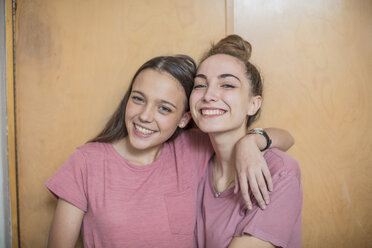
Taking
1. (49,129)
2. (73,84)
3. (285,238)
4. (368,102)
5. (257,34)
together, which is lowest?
(285,238)

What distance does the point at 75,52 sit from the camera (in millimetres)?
1433

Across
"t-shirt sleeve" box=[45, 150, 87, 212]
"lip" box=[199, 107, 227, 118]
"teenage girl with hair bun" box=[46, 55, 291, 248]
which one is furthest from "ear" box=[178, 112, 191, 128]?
"t-shirt sleeve" box=[45, 150, 87, 212]

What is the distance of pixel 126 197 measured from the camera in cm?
115

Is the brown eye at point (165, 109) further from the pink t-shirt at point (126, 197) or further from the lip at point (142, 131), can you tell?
the pink t-shirt at point (126, 197)

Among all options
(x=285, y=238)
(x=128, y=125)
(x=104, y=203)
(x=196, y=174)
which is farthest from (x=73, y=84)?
(x=285, y=238)

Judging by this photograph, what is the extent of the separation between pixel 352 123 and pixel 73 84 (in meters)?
1.57

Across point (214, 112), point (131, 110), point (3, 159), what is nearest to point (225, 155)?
point (214, 112)

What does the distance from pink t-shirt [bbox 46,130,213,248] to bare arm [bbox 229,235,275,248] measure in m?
0.28

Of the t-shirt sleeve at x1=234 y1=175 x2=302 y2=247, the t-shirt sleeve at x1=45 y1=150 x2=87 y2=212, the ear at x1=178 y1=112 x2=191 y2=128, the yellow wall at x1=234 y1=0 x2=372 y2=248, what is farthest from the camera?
the yellow wall at x1=234 y1=0 x2=372 y2=248

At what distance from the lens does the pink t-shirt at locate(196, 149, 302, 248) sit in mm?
964

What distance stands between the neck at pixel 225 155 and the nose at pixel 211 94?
16cm

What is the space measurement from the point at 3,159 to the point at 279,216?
1321mm

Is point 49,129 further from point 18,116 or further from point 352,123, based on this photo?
point 352,123

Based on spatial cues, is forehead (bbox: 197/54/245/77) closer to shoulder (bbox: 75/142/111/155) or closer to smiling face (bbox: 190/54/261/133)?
smiling face (bbox: 190/54/261/133)
